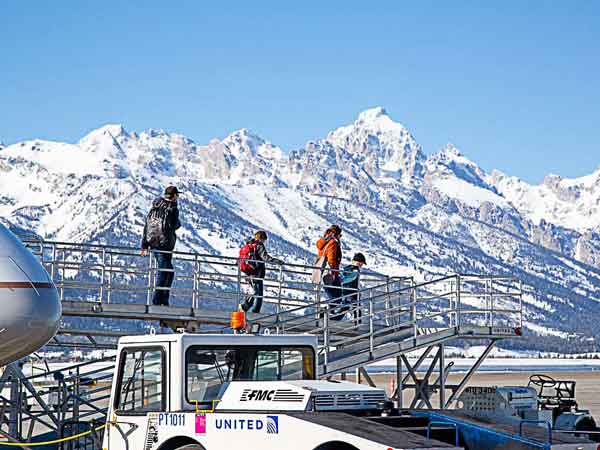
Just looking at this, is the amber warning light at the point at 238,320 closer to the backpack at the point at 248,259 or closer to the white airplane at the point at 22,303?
the white airplane at the point at 22,303

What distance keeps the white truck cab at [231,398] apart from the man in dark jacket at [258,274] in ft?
27.3

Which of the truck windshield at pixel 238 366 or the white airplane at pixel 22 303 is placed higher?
the white airplane at pixel 22 303

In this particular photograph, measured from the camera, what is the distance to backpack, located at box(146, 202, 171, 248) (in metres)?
20.7

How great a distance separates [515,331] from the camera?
21.8m

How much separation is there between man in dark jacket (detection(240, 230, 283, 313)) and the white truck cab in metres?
8.31

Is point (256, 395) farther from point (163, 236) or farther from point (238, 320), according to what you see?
point (163, 236)

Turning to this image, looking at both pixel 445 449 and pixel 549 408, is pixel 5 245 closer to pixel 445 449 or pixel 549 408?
pixel 445 449

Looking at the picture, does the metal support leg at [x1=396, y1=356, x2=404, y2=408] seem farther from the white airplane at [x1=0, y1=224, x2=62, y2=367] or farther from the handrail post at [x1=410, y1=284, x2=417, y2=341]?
the white airplane at [x1=0, y1=224, x2=62, y2=367]

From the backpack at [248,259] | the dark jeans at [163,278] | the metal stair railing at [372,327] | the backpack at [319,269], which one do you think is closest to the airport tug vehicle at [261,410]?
the metal stair railing at [372,327]

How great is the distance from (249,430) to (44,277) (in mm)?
3553

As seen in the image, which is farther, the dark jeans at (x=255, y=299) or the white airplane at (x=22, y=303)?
the dark jeans at (x=255, y=299)

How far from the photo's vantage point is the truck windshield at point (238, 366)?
12.1 m

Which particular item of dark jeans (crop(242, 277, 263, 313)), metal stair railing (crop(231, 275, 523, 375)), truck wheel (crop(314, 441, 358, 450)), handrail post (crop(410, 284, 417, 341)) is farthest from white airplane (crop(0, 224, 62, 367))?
handrail post (crop(410, 284, 417, 341))

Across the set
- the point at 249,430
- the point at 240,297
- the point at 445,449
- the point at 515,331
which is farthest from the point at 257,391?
the point at 515,331
